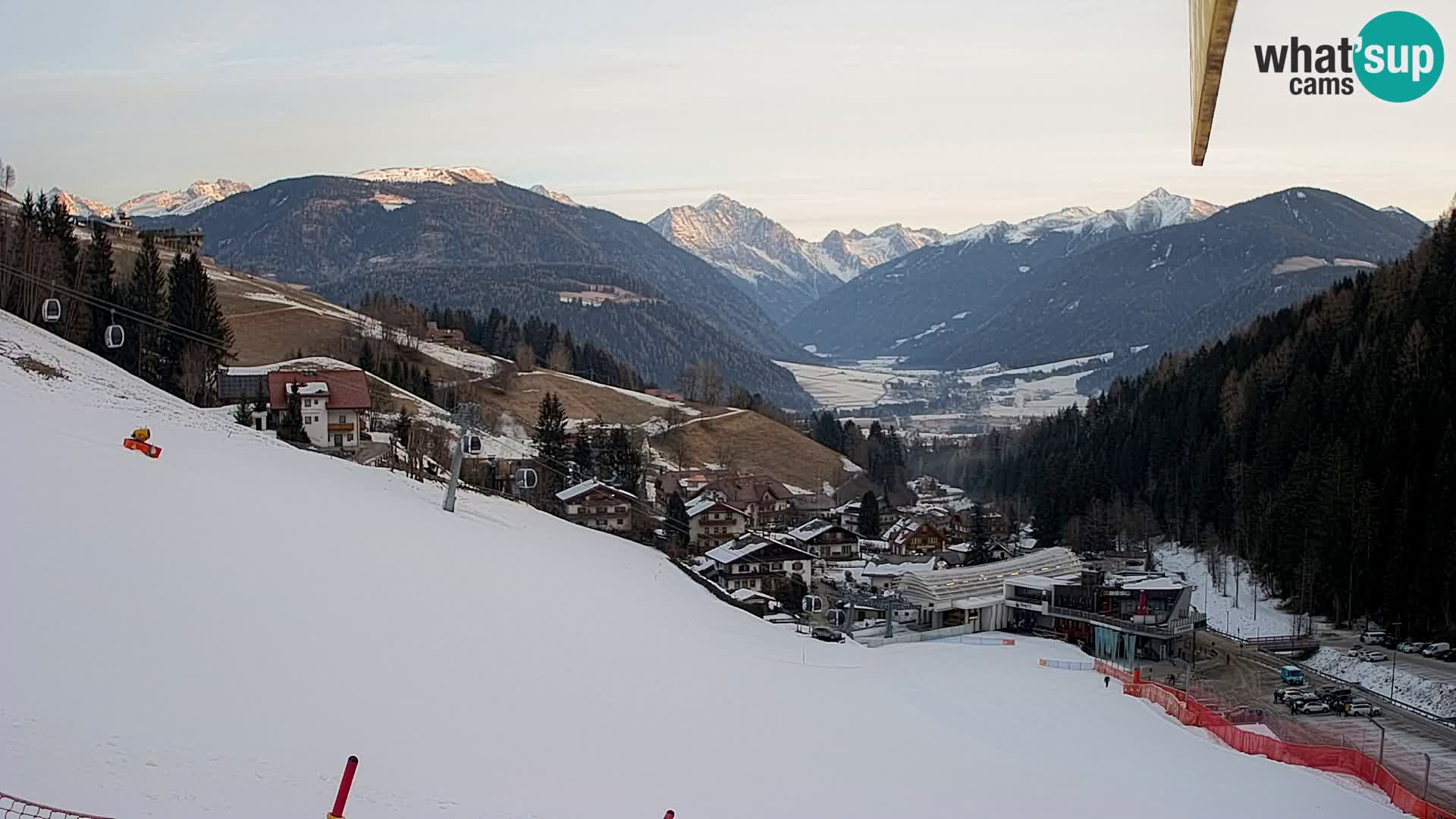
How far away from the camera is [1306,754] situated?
757 inches

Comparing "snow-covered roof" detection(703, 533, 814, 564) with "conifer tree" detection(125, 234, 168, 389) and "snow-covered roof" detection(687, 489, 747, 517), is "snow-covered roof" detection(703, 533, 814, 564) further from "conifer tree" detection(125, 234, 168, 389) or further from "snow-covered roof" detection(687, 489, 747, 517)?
"conifer tree" detection(125, 234, 168, 389)

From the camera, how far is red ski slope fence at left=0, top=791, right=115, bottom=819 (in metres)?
6.71

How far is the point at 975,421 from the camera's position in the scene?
163m

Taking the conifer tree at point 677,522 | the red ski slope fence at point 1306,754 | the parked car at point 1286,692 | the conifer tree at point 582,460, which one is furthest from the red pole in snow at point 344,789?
the conifer tree at point 582,460

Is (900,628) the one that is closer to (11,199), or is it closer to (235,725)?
(235,725)

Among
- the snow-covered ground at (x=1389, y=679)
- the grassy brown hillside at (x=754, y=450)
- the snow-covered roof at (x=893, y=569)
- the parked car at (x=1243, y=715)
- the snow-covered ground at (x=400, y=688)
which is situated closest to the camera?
the snow-covered ground at (x=400, y=688)

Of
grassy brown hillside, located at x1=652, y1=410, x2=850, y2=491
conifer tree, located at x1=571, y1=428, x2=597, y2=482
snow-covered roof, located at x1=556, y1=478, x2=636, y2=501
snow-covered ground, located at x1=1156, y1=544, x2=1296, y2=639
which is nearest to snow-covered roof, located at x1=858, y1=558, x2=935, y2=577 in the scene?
snow-covered ground, located at x1=1156, y1=544, x2=1296, y2=639

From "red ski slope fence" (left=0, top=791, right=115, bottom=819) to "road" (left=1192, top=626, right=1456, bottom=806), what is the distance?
61.4 feet

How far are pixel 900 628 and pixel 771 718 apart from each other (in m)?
23.1

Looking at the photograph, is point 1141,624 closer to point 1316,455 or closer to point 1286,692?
point 1286,692

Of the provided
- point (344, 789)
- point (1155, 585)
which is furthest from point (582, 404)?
point (344, 789)

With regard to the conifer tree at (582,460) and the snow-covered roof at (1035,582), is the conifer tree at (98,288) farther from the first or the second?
the snow-covered roof at (1035,582)

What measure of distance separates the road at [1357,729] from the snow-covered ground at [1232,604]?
21.3 feet

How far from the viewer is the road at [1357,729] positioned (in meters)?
20.6
